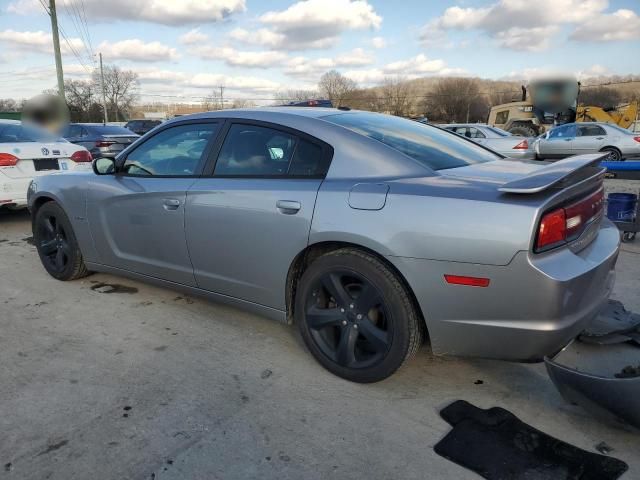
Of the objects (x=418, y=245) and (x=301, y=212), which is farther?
(x=301, y=212)

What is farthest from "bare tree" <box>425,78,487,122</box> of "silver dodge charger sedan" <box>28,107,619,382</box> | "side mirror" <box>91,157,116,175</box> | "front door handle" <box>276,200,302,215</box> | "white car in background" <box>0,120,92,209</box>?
"front door handle" <box>276,200,302,215</box>

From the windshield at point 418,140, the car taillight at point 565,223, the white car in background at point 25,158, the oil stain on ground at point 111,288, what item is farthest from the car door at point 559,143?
the car taillight at point 565,223

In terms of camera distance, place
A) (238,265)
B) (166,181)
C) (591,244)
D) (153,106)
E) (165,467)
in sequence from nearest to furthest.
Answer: (165,467)
(591,244)
(238,265)
(166,181)
(153,106)

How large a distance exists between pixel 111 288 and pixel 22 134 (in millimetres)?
3906

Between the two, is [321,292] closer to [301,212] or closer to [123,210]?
[301,212]

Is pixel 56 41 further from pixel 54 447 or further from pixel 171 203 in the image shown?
pixel 54 447

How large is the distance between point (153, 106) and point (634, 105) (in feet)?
220

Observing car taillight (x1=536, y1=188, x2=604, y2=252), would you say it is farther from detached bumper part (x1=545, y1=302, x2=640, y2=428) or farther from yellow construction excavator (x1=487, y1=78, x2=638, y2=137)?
yellow construction excavator (x1=487, y1=78, x2=638, y2=137)

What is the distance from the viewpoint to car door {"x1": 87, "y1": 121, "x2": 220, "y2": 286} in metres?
3.52

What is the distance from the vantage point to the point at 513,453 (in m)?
2.27

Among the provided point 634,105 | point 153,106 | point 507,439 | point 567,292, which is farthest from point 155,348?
point 153,106

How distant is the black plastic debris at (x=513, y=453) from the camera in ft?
7.02

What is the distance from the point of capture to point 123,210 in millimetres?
3861

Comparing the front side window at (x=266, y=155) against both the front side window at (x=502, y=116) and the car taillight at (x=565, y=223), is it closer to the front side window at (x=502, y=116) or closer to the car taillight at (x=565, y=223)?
the car taillight at (x=565, y=223)
